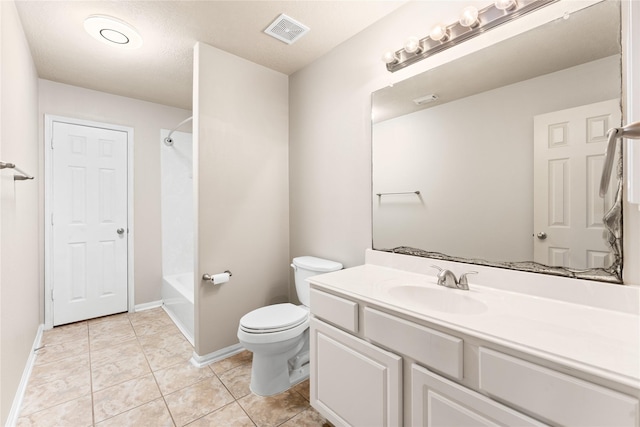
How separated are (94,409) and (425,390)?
191 cm

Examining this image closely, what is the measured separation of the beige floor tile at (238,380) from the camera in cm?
181

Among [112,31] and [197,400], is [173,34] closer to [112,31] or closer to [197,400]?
[112,31]

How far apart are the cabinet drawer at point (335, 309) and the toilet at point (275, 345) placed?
35 centimetres

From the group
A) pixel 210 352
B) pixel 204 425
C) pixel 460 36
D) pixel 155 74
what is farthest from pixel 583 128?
pixel 155 74

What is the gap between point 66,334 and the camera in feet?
8.61

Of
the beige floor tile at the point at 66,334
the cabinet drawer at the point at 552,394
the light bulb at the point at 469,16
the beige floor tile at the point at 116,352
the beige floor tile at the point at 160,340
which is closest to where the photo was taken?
the cabinet drawer at the point at 552,394

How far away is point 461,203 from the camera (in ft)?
4.85

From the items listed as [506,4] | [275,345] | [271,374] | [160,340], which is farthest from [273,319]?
[506,4]

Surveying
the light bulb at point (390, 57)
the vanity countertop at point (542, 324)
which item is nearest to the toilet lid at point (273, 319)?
the vanity countertop at point (542, 324)

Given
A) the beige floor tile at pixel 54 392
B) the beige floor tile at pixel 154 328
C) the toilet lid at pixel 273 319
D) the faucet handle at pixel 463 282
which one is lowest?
the beige floor tile at pixel 54 392

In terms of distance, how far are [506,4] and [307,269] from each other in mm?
1891

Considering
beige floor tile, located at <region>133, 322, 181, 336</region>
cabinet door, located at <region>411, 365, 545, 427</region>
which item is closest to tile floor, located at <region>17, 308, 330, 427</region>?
beige floor tile, located at <region>133, 322, 181, 336</region>

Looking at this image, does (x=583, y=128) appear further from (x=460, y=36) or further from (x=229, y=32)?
(x=229, y=32)

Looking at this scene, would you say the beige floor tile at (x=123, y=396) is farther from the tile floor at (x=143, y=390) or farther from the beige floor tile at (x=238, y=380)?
the beige floor tile at (x=238, y=380)
